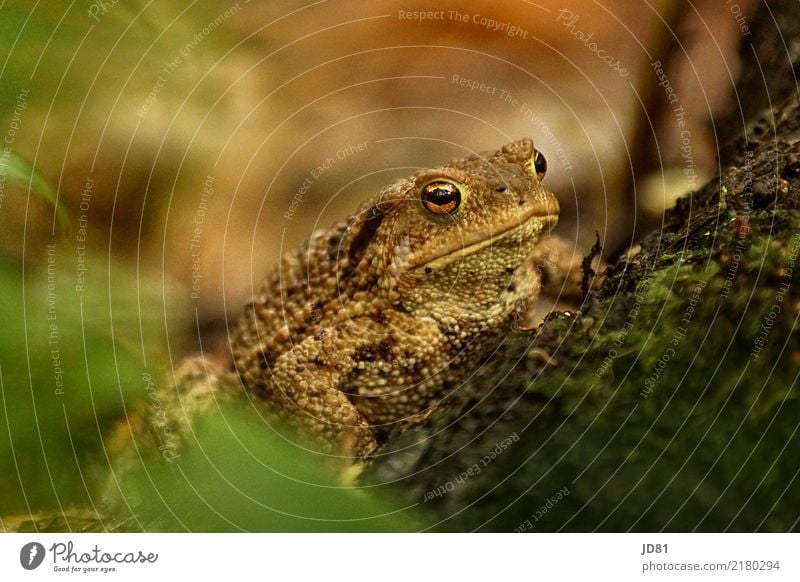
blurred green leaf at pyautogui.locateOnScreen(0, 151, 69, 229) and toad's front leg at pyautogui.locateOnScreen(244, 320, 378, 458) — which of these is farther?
toad's front leg at pyautogui.locateOnScreen(244, 320, 378, 458)

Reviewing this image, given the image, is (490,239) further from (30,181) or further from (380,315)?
(30,181)

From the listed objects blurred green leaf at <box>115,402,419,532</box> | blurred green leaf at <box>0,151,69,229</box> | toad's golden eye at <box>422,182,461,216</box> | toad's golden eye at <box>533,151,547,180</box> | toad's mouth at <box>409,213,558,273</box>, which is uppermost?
blurred green leaf at <box>0,151,69,229</box>

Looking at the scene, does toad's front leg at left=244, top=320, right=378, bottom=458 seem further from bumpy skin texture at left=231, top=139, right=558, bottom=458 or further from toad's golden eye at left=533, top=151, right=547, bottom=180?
toad's golden eye at left=533, top=151, right=547, bottom=180

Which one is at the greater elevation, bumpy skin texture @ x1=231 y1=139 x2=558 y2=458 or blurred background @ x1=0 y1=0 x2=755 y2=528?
blurred background @ x1=0 y1=0 x2=755 y2=528

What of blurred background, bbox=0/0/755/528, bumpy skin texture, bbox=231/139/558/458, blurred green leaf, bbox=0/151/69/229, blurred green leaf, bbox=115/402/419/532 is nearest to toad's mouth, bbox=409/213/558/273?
bumpy skin texture, bbox=231/139/558/458

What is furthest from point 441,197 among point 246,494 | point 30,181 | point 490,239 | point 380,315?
point 30,181
